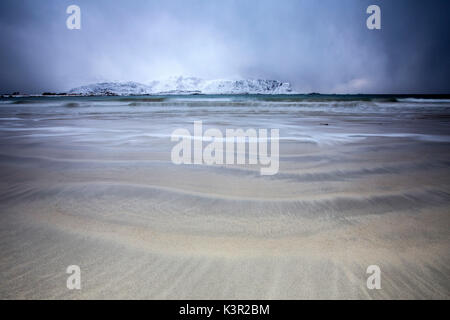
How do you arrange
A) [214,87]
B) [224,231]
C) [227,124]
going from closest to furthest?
[224,231] → [227,124] → [214,87]

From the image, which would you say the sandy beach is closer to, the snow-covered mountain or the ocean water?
the ocean water

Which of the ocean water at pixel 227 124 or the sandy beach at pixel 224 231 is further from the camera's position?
the ocean water at pixel 227 124

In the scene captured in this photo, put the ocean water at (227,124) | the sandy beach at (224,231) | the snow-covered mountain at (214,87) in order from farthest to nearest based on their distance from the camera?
the snow-covered mountain at (214,87)
the ocean water at (227,124)
the sandy beach at (224,231)

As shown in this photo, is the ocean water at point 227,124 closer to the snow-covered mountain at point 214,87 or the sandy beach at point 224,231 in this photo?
the sandy beach at point 224,231

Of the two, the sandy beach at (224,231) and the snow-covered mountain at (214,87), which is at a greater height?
the snow-covered mountain at (214,87)

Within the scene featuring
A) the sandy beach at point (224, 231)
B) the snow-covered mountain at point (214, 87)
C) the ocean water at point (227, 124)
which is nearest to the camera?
the sandy beach at point (224, 231)

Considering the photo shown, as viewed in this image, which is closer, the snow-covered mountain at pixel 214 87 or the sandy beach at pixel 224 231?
the sandy beach at pixel 224 231

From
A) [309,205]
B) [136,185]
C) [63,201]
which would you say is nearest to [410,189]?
[309,205]

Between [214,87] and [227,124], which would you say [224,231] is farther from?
[214,87]

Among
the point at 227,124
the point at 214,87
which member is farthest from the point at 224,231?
the point at 214,87

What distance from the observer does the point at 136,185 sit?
5.99ft

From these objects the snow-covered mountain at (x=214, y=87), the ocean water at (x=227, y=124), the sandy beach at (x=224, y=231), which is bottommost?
the sandy beach at (x=224, y=231)

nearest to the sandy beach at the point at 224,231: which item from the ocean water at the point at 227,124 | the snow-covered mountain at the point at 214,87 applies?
the ocean water at the point at 227,124
